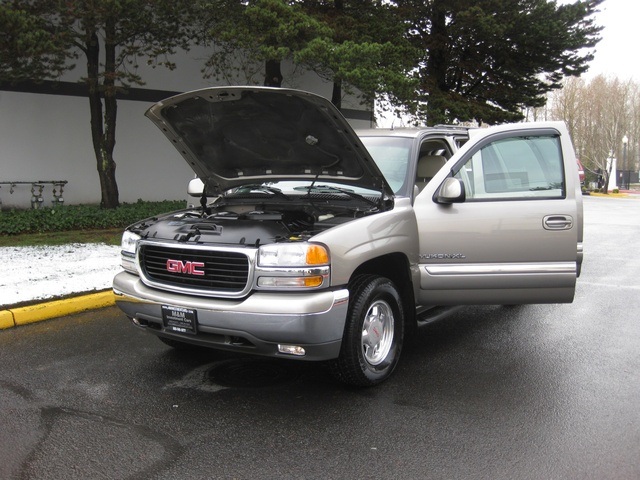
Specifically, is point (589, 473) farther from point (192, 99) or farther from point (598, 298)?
point (598, 298)

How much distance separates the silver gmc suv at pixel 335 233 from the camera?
370 cm

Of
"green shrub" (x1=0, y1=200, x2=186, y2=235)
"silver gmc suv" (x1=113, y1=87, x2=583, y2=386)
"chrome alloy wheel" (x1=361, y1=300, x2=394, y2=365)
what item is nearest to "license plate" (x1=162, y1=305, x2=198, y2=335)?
"silver gmc suv" (x1=113, y1=87, x2=583, y2=386)

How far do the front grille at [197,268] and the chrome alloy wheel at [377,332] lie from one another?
0.97m

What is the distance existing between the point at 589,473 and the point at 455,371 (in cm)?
160

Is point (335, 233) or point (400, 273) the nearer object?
point (335, 233)

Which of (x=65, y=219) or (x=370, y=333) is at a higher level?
(x=65, y=219)

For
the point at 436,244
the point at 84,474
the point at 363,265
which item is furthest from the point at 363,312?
the point at 84,474

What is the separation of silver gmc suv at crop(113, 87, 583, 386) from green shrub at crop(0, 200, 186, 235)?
6860 millimetres

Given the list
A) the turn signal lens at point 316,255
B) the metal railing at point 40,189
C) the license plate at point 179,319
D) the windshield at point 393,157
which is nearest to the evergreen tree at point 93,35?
the metal railing at point 40,189

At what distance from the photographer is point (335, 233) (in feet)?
12.6

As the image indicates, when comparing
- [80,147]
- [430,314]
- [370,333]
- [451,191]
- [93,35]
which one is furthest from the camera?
[80,147]

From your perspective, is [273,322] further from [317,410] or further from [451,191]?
[451,191]

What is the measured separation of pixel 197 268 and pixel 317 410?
1256 mm

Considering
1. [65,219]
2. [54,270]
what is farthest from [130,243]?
[65,219]
